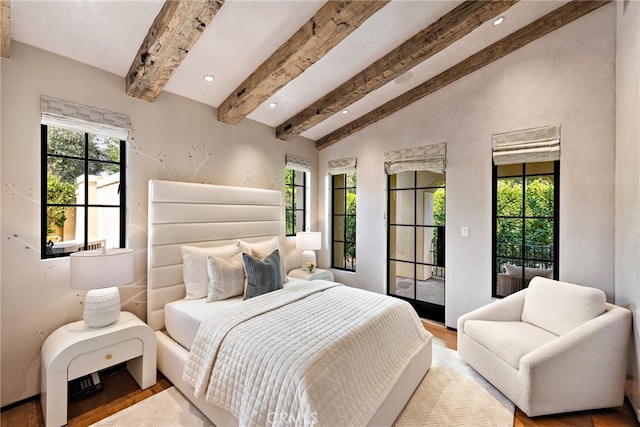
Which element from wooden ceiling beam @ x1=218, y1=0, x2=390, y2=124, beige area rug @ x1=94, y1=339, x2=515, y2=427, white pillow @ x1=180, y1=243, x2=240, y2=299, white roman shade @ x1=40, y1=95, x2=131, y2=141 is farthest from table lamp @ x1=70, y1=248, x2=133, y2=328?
wooden ceiling beam @ x1=218, y1=0, x2=390, y2=124

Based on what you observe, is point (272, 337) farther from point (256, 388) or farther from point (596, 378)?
point (596, 378)

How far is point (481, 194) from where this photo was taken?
3.13 metres

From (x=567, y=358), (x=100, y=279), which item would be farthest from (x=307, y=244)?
(x=567, y=358)

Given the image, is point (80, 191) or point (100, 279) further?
point (80, 191)

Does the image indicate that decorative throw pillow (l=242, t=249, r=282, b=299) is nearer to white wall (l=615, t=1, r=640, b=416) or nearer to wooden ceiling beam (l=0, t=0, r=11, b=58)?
wooden ceiling beam (l=0, t=0, r=11, b=58)

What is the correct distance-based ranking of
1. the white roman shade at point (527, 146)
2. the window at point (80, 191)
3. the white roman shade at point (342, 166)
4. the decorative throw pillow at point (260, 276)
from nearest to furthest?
the window at point (80, 191)
the decorative throw pillow at point (260, 276)
the white roman shade at point (527, 146)
the white roman shade at point (342, 166)

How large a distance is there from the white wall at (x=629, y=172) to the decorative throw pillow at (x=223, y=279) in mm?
3021

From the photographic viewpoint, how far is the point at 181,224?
2.79 m

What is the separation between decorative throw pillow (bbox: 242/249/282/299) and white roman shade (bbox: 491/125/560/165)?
8.72ft

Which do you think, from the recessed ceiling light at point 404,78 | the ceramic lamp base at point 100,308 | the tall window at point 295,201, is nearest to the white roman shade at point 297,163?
the tall window at point 295,201

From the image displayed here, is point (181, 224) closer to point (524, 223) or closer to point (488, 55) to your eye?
point (524, 223)

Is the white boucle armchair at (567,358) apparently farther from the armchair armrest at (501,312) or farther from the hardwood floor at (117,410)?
the armchair armrest at (501,312)

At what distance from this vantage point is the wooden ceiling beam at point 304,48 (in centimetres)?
192

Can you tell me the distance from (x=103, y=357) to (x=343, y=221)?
3.36 m
